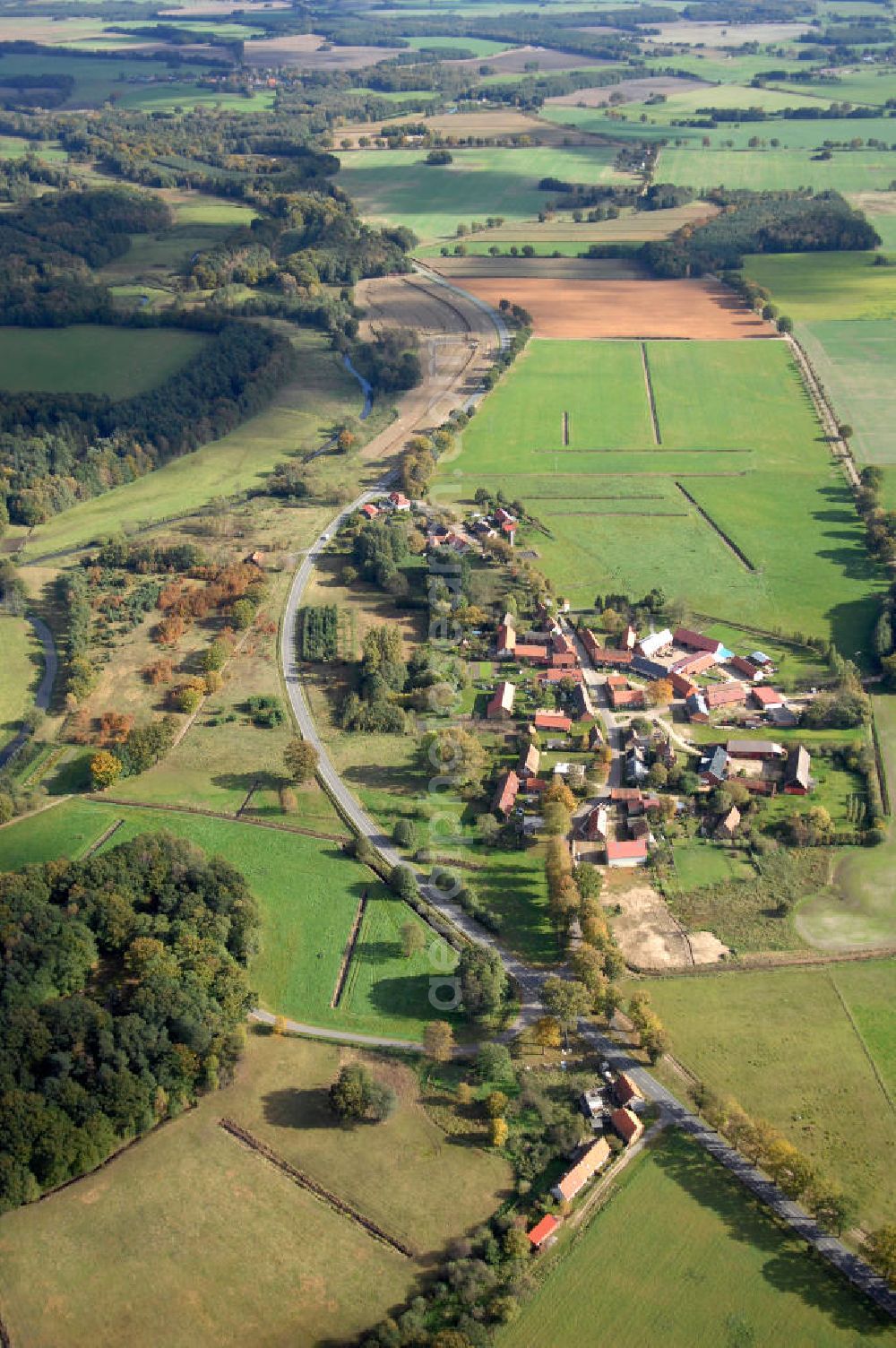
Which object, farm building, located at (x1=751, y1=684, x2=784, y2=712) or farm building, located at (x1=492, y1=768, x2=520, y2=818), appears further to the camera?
farm building, located at (x1=751, y1=684, x2=784, y2=712)

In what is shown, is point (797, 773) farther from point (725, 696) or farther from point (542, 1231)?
point (542, 1231)

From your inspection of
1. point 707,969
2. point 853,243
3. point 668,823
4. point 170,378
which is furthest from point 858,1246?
point 853,243

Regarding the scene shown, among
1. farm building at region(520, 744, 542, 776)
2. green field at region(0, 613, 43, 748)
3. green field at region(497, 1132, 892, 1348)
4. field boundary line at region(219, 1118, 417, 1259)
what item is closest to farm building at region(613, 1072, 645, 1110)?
green field at region(497, 1132, 892, 1348)

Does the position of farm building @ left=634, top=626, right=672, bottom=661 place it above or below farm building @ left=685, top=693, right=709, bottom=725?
above

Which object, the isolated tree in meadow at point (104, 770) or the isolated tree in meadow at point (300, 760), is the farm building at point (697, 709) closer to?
the isolated tree in meadow at point (300, 760)

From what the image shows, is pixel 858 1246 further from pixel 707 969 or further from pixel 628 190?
pixel 628 190

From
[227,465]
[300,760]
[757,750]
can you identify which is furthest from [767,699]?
[227,465]

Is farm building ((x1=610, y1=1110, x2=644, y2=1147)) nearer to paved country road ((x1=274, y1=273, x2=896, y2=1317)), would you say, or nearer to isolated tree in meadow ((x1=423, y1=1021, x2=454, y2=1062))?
paved country road ((x1=274, y1=273, x2=896, y2=1317))
